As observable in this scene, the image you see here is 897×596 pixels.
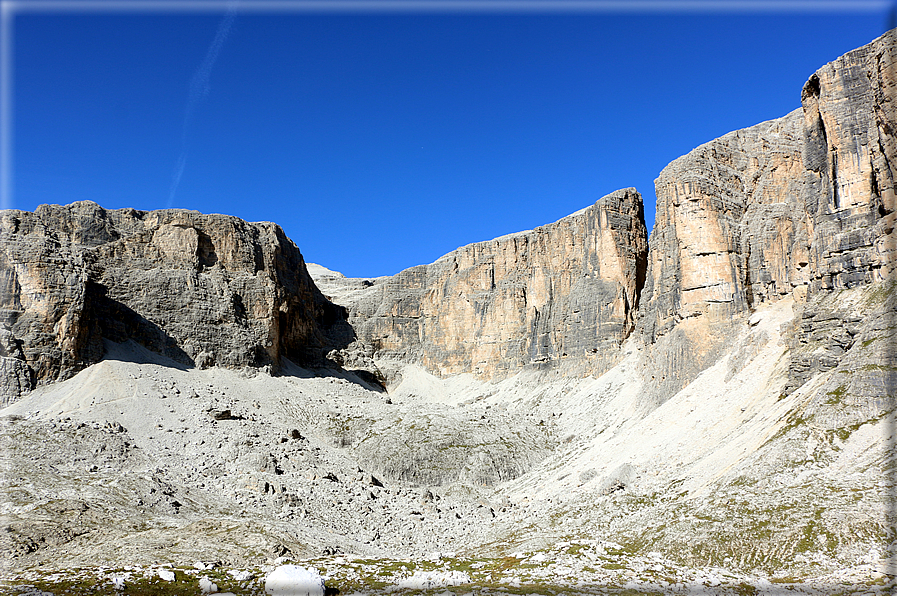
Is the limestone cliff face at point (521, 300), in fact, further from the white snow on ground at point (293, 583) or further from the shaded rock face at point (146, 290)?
the white snow on ground at point (293, 583)

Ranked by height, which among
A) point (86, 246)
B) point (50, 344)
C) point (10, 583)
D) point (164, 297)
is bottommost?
point (10, 583)

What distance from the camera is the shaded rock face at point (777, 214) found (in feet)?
119

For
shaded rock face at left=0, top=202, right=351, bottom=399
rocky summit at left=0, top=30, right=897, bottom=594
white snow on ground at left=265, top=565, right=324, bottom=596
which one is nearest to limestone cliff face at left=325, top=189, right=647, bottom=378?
rocky summit at left=0, top=30, right=897, bottom=594

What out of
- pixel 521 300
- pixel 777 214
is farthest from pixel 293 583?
pixel 521 300

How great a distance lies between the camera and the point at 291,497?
41875 millimetres

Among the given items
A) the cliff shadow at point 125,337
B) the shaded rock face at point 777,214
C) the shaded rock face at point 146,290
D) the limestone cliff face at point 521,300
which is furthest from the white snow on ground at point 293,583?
the cliff shadow at point 125,337

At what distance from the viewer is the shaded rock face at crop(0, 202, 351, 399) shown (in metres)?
63.1

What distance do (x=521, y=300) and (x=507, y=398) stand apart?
15164 mm

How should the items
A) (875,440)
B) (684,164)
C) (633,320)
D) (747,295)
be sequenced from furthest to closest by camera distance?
(633,320)
(684,164)
(747,295)
(875,440)

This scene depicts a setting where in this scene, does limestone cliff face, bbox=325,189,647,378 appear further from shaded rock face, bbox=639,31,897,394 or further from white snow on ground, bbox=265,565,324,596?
white snow on ground, bbox=265,565,324,596

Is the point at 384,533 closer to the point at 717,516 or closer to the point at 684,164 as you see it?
the point at 717,516

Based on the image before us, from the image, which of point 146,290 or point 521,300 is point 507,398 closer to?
point 521,300

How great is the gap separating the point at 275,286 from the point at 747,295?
53995mm

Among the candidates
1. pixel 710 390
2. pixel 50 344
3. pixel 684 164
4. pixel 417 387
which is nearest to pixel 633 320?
pixel 684 164
